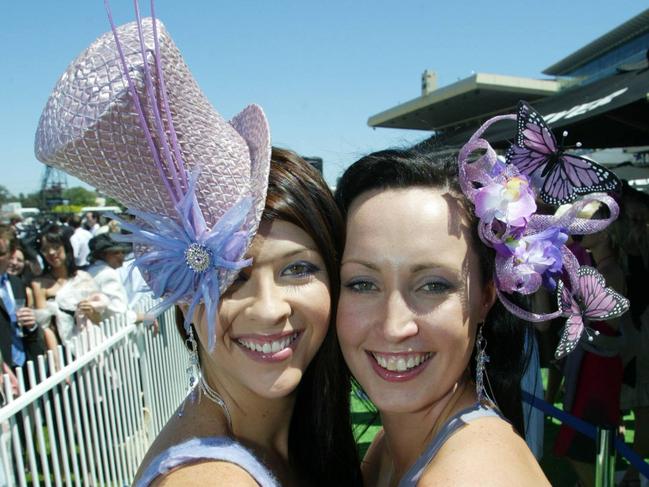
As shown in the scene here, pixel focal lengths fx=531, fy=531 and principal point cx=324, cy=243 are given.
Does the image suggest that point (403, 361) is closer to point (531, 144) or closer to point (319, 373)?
point (319, 373)

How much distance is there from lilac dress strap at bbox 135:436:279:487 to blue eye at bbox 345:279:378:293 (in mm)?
608

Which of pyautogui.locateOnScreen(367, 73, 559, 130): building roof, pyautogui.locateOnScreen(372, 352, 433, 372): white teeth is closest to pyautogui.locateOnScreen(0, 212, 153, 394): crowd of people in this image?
pyautogui.locateOnScreen(372, 352, 433, 372): white teeth

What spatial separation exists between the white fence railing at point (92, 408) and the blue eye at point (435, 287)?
202cm

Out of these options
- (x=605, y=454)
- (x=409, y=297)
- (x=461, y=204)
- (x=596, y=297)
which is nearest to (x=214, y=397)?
(x=409, y=297)

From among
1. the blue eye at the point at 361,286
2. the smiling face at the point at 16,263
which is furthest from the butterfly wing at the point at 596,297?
the smiling face at the point at 16,263

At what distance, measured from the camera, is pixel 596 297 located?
1.80 metres

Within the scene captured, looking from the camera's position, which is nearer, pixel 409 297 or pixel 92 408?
pixel 409 297

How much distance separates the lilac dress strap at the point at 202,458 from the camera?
1481 mm

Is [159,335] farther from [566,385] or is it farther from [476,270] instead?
[476,270]

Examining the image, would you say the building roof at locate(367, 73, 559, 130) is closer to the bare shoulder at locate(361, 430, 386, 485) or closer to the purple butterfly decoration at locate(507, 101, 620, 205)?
the bare shoulder at locate(361, 430, 386, 485)

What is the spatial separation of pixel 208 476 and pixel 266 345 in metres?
0.42

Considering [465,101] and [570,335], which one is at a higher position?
[465,101]

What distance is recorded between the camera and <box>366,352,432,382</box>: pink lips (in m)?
1.70

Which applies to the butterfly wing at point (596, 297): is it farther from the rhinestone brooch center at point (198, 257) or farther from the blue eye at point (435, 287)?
the rhinestone brooch center at point (198, 257)
